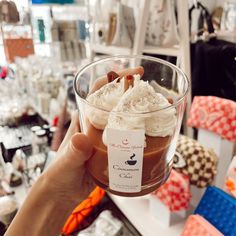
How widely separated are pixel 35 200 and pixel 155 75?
0.36m

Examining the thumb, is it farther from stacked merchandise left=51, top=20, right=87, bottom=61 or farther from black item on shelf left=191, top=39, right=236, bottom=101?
stacked merchandise left=51, top=20, right=87, bottom=61

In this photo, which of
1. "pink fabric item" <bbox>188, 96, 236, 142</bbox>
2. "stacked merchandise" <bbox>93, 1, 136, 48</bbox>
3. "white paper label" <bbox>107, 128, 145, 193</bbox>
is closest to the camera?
"white paper label" <bbox>107, 128, 145, 193</bbox>

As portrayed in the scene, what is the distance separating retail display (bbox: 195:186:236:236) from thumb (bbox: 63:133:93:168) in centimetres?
44

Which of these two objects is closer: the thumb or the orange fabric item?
the thumb

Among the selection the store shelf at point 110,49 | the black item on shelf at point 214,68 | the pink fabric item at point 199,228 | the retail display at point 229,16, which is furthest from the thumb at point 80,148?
the retail display at point 229,16

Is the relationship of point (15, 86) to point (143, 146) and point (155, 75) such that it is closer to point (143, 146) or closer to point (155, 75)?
point (155, 75)

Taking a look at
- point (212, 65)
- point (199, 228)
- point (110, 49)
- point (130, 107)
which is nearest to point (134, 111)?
point (130, 107)

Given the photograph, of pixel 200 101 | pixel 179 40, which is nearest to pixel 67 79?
pixel 179 40

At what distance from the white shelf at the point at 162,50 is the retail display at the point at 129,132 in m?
0.77

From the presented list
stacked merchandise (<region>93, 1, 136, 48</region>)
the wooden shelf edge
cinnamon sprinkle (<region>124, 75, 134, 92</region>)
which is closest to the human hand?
cinnamon sprinkle (<region>124, 75, 134, 92</region>)

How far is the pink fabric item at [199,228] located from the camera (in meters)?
0.76

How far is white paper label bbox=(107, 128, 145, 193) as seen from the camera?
0.45m

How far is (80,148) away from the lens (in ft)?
1.65

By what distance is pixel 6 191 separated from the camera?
124 cm
